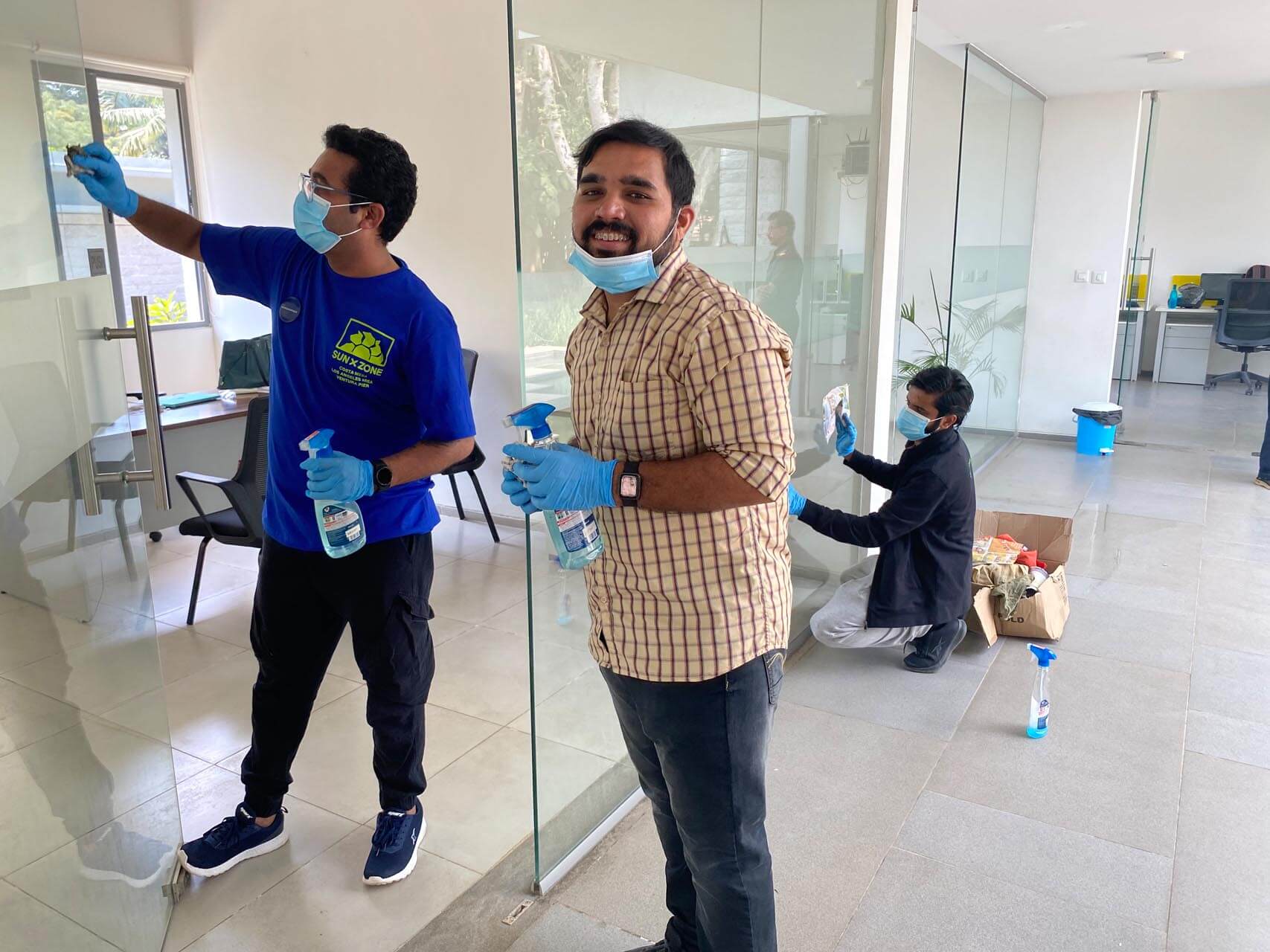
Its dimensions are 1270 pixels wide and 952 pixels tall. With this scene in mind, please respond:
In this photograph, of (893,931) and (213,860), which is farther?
(213,860)

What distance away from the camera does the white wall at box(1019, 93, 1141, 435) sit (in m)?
6.43

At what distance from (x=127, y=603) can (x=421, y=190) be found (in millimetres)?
3458

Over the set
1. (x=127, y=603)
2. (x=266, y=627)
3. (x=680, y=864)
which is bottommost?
(x=680, y=864)

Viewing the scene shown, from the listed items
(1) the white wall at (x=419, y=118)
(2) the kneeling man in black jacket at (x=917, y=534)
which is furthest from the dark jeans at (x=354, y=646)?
(1) the white wall at (x=419, y=118)

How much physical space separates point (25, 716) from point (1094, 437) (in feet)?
21.3

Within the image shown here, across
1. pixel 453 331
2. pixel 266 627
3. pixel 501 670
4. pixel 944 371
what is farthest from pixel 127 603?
pixel 944 371

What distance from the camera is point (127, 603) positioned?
70.1 inches

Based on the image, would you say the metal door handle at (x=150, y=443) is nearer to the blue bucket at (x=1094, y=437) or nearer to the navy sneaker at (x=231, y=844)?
the navy sneaker at (x=231, y=844)

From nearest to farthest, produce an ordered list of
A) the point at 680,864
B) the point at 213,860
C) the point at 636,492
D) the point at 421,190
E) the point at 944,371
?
the point at 636,492 → the point at 680,864 → the point at 213,860 → the point at 944,371 → the point at 421,190

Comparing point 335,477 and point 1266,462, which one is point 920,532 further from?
point 1266,462

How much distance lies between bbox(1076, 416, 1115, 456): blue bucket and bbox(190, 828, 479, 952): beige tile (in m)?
5.63

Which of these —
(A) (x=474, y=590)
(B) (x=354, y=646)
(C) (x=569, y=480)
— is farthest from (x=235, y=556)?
(C) (x=569, y=480)

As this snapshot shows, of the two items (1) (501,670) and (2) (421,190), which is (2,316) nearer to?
(1) (501,670)

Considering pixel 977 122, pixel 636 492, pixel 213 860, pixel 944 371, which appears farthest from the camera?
pixel 977 122
